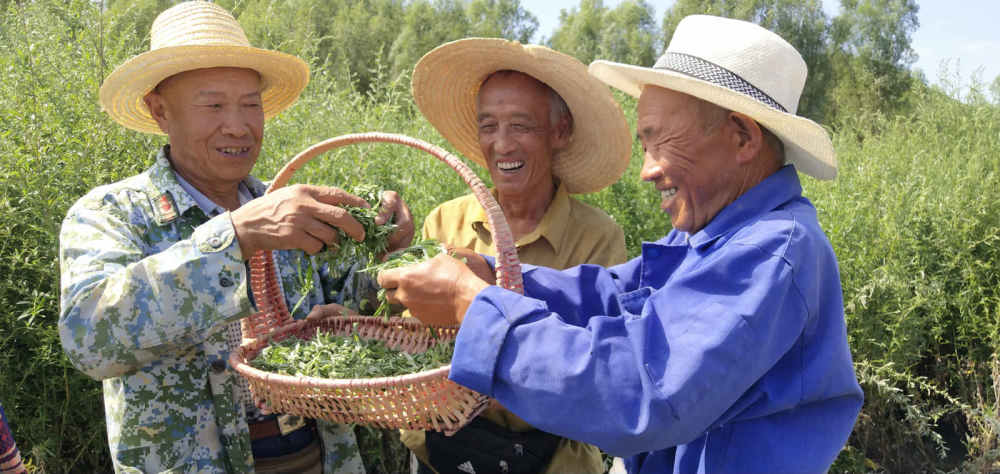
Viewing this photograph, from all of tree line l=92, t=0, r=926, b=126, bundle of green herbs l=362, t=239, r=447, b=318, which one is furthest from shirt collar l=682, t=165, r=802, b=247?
tree line l=92, t=0, r=926, b=126

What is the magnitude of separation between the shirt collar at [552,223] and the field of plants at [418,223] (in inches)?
68.4

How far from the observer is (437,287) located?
2.00 meters

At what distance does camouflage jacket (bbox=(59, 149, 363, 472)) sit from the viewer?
79.7 inches

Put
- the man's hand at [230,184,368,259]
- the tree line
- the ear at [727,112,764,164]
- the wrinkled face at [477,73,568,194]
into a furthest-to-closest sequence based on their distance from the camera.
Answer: the tree line < the wrinkled face at [477,73,568,194] < the man's hand at [230,184,368,259] < the ear at [727,112,764,164]

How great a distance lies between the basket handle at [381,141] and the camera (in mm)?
2107

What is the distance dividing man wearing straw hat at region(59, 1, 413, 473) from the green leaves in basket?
0.24m

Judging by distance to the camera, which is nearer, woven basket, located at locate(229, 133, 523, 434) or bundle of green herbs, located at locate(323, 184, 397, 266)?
woven basket, located at locate(229, 133, 523, 434)

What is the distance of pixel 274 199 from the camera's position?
83.2 inches

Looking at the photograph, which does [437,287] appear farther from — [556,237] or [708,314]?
[556,237]

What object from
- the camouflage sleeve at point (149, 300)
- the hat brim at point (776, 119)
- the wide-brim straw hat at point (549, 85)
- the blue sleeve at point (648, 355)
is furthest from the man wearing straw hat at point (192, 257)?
the hat brim at point (776, 119)

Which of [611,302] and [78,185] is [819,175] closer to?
[611,302]

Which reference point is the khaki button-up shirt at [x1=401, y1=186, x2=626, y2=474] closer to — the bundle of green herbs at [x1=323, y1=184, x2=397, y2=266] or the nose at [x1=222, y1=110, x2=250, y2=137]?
the bundle of green herbs at [x1=323, y1=184, x2=397, y2=266]

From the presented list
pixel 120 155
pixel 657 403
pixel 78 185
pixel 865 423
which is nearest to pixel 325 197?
pixel 657 403

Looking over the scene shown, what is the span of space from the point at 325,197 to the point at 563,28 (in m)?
28.4
